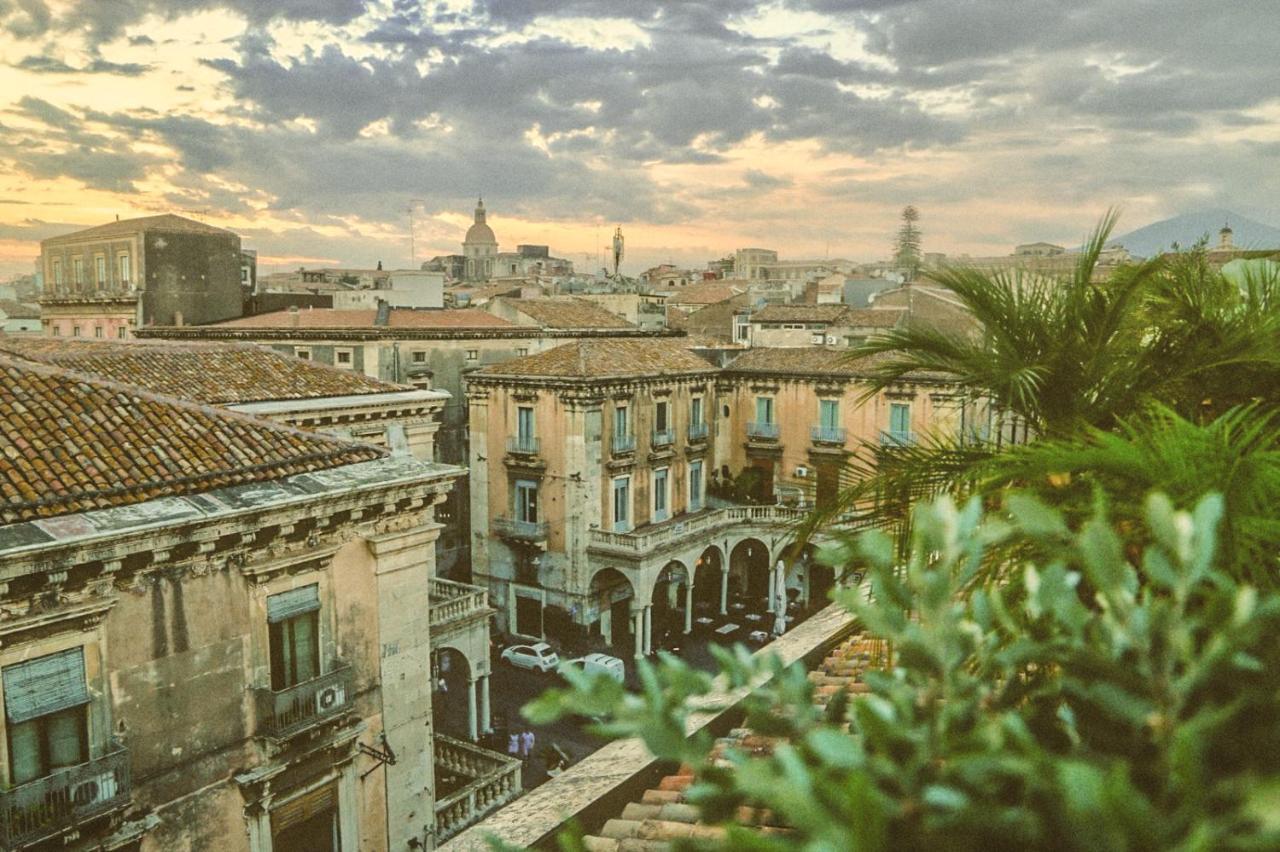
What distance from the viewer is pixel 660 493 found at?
34969 millimetres

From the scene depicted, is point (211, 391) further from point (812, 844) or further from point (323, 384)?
point (812, 844)

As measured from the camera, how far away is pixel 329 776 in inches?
455

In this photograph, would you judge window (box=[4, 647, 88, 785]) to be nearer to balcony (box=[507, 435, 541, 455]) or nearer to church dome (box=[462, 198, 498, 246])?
balcony (box=[507, 435, 541, 455])

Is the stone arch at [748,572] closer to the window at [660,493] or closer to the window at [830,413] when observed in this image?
the window at [660,493]

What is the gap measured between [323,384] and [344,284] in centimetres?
5189

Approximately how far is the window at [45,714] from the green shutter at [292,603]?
6.81 ft

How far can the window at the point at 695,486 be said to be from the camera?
3666 centimetres

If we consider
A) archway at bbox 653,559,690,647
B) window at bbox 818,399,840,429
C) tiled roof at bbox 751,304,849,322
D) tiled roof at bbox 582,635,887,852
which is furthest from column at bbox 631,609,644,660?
tiled roof at bbox 582,635,887,852

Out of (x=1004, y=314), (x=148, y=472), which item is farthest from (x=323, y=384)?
(x=1004, y=314)

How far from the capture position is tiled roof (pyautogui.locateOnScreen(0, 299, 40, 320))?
60938mm

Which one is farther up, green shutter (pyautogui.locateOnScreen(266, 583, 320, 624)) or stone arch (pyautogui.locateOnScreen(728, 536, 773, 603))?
green shutter (pyautogui.locateOnScreen(266, 583, 320, 624))

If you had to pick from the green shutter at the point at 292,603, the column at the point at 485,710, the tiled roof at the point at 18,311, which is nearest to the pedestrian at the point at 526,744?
the column at the point at 485,710

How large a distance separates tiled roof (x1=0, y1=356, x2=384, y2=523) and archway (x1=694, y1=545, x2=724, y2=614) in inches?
1040

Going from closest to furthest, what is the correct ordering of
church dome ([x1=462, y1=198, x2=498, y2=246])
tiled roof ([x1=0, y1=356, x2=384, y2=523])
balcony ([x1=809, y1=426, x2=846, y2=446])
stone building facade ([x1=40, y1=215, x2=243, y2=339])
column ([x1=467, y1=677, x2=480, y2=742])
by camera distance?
tiled roof ([x1=0, y1=356, x2=384, y2=523]), column ([x1=467, y1=677, x2=480, y2=742]), balcony ([x1=809, y1=426, x2=846, y2=446]), stone building facade ([x1=40, y1=215, x2=243, y2=339]), church dome ([x1=462, y1=198, x2=498, y2=246])
